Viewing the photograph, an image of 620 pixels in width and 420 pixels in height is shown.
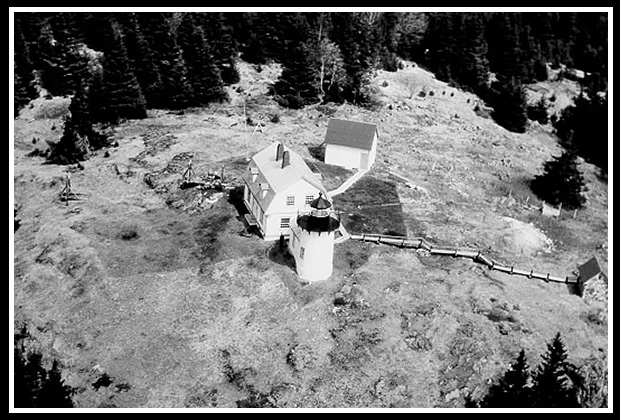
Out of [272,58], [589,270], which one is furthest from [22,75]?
[589,270]

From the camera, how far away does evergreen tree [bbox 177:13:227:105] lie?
7600 cm

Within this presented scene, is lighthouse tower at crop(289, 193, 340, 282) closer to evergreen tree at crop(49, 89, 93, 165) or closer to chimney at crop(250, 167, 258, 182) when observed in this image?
chimney at crop(250, 167, 258, 182)

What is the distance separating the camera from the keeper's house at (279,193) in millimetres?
46188

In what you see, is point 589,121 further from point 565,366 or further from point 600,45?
point 565,366

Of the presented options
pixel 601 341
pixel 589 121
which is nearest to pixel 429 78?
pixel 589 121

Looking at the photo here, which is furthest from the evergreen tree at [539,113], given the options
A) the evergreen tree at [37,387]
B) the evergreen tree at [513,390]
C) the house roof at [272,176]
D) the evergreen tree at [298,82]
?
the evergreen tree at [37,387]

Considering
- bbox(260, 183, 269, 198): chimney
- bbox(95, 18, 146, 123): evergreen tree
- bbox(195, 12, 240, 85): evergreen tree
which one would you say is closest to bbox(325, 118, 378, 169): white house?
bbox(260, 183, 269, 198): chimney

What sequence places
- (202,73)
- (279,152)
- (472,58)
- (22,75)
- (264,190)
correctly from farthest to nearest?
(472,58) < (202,73) < (22,75) < (279,152) < (264,190)

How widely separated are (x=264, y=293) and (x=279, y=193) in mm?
7203

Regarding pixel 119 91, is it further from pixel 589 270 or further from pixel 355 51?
pixel 589 270

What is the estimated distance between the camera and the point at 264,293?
139ft

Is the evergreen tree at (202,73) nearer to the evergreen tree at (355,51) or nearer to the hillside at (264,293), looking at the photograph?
the hillside at (264,293)

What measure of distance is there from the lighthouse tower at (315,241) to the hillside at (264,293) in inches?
40.9

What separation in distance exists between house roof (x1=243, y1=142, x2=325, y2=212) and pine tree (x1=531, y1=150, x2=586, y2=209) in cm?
2491
